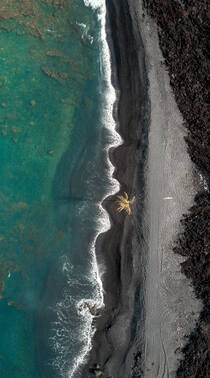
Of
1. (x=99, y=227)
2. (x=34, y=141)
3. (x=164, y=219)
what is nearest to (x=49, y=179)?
(x=34, y=141)

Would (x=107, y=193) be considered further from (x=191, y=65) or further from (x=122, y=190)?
(x=191, y=65)

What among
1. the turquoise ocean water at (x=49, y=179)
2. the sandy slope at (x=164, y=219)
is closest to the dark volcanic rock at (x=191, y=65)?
the sandy slope at (x=164, y=219)

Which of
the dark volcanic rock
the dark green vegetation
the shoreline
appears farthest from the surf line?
the dark volcanic rock

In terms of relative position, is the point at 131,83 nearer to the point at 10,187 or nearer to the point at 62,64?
the point at 62,64

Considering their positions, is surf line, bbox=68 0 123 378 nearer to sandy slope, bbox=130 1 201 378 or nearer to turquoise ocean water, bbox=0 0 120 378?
turquoise ocean water, bbox=0 0 120 378

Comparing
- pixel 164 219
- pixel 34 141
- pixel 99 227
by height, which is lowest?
pixel 99 227

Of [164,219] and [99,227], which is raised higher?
[164,219]

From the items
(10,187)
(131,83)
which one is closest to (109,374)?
(10,187)

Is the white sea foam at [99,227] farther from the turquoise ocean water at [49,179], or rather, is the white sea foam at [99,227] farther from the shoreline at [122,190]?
the shoreline at [122,190]
